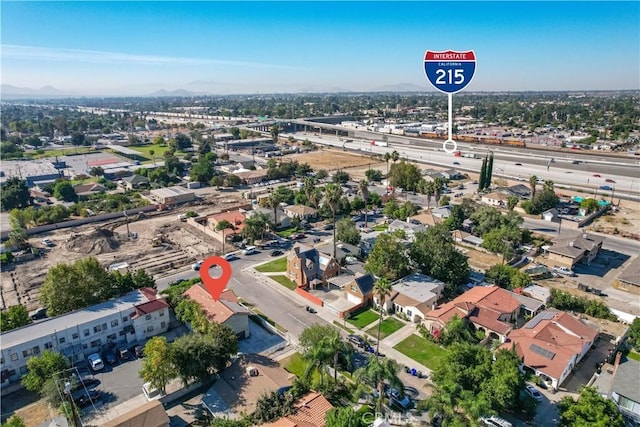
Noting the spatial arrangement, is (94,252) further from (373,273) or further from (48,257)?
(373,273)

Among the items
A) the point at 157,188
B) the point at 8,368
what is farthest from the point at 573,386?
the point at 157,188

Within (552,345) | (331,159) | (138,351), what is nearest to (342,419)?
(552,345)

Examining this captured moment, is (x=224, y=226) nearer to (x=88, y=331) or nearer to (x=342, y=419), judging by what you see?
(x=88, y=331)

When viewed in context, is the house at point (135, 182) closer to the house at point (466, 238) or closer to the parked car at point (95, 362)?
the parked car at point (95, 362)

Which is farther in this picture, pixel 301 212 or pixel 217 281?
pixel 301 212

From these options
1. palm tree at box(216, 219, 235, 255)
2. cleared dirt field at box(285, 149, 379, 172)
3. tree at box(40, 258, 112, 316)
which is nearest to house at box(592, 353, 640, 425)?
tree at box(40, 258, 112, 316)

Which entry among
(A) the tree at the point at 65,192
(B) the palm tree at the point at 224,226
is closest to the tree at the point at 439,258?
(B) the palm tree at the point at 224,226
